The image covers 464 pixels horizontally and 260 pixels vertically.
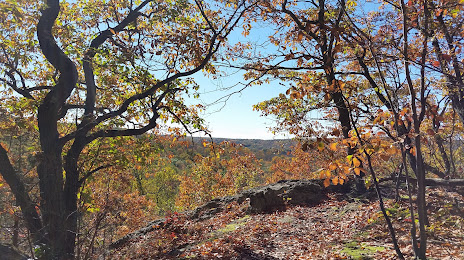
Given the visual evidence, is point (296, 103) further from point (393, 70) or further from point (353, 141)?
point (353, 141)

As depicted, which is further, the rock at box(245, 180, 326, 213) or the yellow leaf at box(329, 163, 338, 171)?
the rock at box(245, 180, 326, 213)

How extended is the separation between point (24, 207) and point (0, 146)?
1892 mm

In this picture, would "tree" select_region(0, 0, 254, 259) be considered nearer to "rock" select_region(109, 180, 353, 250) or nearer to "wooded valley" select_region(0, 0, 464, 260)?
"wooded valley" select_region(0, 0, 464, 260)

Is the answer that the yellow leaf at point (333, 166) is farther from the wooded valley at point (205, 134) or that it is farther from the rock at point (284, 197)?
the rock at point (284, 197)

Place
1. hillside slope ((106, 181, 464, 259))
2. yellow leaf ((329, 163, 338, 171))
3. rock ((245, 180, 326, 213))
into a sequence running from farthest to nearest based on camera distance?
rock ((245, 180, 326, 213)) < hillside slope ((106, 181, 464, 259)) < yellow leaf ((329, 163, 338, 171))

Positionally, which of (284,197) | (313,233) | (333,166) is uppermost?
(333,166)

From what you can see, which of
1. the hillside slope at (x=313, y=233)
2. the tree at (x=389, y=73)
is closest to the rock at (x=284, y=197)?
the hillside slope at (x=313, y=233)

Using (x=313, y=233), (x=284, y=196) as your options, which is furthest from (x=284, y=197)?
(x=313, y=233)

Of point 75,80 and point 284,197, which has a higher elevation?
point 75,80

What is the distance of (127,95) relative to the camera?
9.47 metres

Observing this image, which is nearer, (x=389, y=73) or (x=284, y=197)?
(x=389, y=73)

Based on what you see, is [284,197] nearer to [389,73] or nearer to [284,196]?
[284,196]

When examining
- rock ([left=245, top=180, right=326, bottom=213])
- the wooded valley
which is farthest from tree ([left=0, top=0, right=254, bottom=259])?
rock ([left=245, top=180, right=326, bottom=213])

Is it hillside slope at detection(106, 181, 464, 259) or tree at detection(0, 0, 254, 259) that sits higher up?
tree at detection(0, 0, 254, 259)
